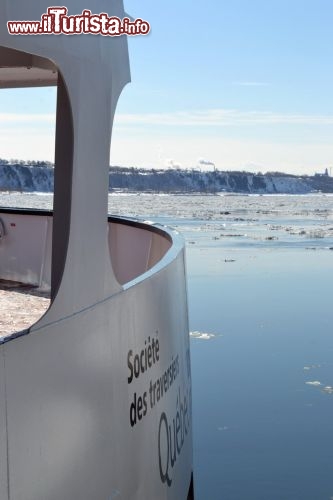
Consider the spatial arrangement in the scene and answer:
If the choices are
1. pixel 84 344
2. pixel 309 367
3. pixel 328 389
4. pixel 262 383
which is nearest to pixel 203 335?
pixel 309 367

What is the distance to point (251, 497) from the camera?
784 cm

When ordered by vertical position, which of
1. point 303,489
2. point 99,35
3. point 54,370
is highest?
point 99,35

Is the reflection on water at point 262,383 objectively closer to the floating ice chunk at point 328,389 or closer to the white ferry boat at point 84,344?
the floating ice chunk at point 328,389

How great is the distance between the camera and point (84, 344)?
3262 mm

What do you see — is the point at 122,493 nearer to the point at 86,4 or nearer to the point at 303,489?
the point at 86,4

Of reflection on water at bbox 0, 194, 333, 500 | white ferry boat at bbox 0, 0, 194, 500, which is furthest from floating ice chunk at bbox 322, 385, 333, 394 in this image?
white ferry boat at bbox 0, 0, 194, 500

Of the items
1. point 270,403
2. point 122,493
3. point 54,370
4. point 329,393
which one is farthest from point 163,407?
point 329,393

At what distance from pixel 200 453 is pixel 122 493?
540 cm

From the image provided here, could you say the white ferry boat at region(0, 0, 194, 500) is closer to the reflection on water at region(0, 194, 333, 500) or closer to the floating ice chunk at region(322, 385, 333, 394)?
the reflection on water at region(0, 194, 333, 500)
